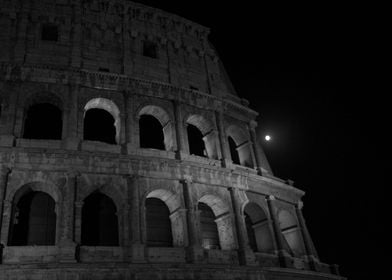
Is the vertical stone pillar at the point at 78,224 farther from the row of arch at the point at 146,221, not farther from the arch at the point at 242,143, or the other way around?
the arch at the point at 242,143

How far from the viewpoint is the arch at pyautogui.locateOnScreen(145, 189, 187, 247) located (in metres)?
16.5

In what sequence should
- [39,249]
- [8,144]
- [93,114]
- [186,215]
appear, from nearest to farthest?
[39,249], [8,144], [186,215], [93,114]

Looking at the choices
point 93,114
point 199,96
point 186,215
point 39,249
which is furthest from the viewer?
point 93,114

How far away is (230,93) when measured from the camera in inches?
953

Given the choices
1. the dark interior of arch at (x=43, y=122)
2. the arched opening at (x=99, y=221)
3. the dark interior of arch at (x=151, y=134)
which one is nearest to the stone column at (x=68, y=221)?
the arched opening at (x=99, y=221)

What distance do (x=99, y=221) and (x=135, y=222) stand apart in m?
1.96

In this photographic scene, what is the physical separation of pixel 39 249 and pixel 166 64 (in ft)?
37.0

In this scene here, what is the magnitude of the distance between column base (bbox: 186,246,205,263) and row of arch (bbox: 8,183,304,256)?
1.87ft

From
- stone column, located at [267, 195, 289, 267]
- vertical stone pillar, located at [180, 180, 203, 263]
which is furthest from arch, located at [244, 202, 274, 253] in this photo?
vertical stone pillar, located at [180, 180, 203, 263]

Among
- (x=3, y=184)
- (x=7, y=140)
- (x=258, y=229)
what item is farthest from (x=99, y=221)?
(x=258, y=229)

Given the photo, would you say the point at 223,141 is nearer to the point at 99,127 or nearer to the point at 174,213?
the point at 174,213

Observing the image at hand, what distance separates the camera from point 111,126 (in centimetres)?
2308

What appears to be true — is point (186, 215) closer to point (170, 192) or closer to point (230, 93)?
point (170, 192)

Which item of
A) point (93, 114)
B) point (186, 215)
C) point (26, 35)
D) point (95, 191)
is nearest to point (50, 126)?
point (93, 114)
